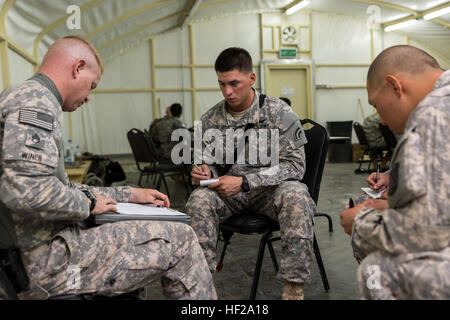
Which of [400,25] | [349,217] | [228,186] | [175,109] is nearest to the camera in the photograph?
[349,217]

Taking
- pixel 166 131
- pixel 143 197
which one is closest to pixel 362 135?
pixel 166 131

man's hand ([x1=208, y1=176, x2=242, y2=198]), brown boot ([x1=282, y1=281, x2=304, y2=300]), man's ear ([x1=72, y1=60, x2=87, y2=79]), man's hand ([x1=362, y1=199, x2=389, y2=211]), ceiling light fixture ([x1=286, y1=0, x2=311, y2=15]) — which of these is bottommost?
brown boot ([x1=282, y1=281, x2=304, y2=300])

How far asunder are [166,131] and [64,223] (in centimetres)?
508

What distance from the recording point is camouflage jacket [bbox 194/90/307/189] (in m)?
2.19

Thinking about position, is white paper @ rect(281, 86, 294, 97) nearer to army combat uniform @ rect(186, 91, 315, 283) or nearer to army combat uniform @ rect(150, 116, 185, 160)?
army combat uniform @ rect(150, 116, 185, 160)

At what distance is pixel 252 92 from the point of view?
2.40m

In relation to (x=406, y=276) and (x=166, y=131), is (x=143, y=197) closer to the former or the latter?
(x=406, y=276)

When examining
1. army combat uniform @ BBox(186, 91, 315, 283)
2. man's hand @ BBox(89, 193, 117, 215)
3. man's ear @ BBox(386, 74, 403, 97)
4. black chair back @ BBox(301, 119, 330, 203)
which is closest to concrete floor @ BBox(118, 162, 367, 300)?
army combat uniform @ BBox(186, 91, 315, 283)

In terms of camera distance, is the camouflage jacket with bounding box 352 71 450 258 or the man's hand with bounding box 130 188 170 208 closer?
the camouflage jacket with bounding box 352 71 450 258

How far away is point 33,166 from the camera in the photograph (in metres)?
1.05

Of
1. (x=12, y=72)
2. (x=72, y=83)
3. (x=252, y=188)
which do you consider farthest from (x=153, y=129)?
(x=72, y=83)

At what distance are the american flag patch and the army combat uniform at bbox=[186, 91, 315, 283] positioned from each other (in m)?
1.06

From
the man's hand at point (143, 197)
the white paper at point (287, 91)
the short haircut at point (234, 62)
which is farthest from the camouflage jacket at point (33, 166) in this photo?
the white paper at point (287, 91)
